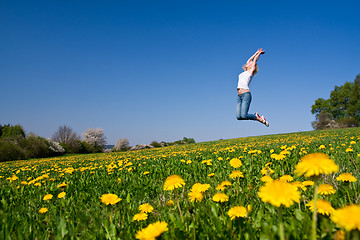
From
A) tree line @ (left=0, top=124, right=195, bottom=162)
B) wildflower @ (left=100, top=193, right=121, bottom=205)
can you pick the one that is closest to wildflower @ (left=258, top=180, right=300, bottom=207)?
wildflower @ (left=100, top=193, right=121, bottom=205)

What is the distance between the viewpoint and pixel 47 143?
118 ft

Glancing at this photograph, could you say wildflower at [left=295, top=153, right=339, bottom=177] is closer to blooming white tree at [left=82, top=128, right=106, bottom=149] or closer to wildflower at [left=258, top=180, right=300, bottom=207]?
wildflower at [left=258, top=180, right=300, bottom=207]

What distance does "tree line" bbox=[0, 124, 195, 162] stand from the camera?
2900cm

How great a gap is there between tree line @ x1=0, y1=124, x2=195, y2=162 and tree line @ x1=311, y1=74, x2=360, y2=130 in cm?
3313

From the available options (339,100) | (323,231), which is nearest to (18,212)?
(323,231)

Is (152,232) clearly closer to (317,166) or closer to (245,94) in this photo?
(317,166)

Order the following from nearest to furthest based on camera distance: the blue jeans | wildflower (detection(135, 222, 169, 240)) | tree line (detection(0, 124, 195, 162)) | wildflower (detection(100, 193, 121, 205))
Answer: wildflower (detection(135, 222, 169, 240)) → wildflower (detection(100, 193, 121, 205)) → the blue jeans → tree line (detection(0, 124, 195, 162))

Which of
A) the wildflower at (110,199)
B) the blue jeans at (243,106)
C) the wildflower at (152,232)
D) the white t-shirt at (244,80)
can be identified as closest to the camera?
the wildflower at (152,232)

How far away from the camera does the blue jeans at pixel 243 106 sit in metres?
6.34

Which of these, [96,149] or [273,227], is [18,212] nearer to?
[273,227]

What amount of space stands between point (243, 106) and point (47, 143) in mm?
38004

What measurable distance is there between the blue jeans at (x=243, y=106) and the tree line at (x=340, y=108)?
180 feet

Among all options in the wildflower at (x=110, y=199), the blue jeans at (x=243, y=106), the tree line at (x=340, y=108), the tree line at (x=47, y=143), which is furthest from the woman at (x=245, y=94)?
the tree line at (x=340, y=108)

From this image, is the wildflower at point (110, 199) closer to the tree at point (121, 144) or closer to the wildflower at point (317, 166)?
the wildflower at point (317, 166)
